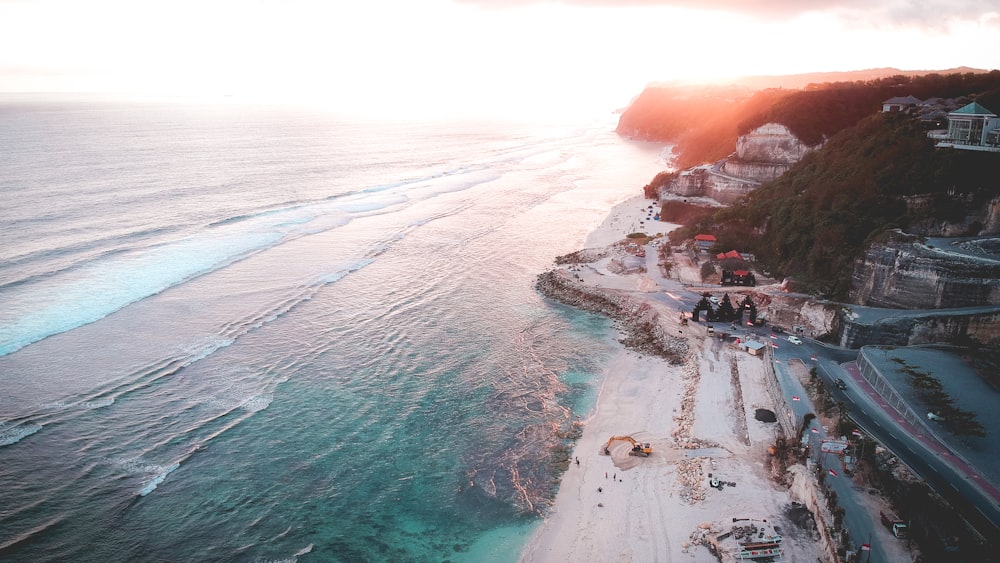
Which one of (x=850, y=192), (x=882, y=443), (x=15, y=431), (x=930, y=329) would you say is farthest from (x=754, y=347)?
(x=15, y=431)

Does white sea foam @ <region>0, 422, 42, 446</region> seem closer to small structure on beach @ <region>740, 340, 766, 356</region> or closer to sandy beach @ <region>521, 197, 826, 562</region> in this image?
sandy beach @ <region>521, 197, 826, 562</region>

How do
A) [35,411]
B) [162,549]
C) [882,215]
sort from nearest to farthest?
1. [162,549]
2. [35,411]
3. [882,215]

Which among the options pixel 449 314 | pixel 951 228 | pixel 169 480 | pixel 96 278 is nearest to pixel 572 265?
pixel 449 314

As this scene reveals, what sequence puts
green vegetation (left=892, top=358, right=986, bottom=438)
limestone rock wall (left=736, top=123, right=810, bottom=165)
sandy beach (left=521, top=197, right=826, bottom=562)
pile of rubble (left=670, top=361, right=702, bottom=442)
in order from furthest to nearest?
limestone rock wall (left=736, top=123, right=810, bottom=165) < pile of rubble (left=670, top=361, right=702, bottom=442) < green vegetation (left=892, top=358, right=986, bottom=438) < sandy beach (left=521, top=197, right=826, bottom=562)

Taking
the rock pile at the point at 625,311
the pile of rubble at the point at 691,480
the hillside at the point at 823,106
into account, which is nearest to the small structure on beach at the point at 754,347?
the rock pile at the point at 625,311

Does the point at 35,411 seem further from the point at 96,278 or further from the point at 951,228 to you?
the point at 951,228

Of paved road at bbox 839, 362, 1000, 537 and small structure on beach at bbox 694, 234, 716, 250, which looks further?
small structure on beach at bbox 694, 234, 716, 250

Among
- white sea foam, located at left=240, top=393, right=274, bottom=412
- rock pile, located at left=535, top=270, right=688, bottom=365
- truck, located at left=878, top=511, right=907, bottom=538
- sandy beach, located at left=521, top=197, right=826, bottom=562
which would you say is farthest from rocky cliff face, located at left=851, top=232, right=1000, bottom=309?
white sea foam, located at left=240, top=393, right=274, bottom=412
